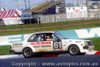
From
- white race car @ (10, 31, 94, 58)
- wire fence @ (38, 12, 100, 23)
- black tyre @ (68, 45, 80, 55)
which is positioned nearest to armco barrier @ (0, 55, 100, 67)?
black tyre @ (68, 45, 80, 55)

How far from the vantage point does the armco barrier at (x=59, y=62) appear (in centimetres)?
648

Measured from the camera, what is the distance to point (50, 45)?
10.1 meters

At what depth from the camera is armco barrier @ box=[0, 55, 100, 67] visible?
6.48 m

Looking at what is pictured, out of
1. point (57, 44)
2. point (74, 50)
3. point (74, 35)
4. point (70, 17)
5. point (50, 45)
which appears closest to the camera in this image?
point (74, 50)

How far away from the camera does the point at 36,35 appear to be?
1039 cm

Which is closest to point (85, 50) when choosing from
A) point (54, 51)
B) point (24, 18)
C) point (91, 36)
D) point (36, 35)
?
point (54, 51)

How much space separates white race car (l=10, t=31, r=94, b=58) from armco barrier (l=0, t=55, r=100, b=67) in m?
2.62

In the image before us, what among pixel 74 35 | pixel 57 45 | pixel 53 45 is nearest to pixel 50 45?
pixel 53 45

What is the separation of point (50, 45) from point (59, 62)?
3244 millimetres

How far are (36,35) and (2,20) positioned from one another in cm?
3273

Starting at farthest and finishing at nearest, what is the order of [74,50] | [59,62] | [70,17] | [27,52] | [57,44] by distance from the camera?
1. [70,17]
2. [27,52]
3. [57,44]
4. [74,50]
5. [59,62]

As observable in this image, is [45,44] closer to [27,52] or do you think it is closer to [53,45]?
[53,45]

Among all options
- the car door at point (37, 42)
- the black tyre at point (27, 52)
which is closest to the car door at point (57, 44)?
the car door at point (37, 42)

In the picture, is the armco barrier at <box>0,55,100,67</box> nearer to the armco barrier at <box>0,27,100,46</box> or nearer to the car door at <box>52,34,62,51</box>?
the car door at <box>52,34,62,51</box>
